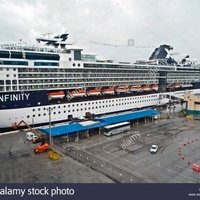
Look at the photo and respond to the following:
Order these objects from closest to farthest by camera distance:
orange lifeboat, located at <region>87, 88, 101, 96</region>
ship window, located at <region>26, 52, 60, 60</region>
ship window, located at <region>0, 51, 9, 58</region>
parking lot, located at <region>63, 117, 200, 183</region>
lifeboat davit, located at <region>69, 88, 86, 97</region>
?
parking lot, located at <region>63, 117, 200, 183</region>, ship window, located at <region>0, 51, 9, 58</region>, ship window, located at <region>26, 52, 60, 60</region>, lifeboat davit, located at <region>69, 88, 86, 97</region>, orange lifeboat, located at <region>87, 88, 101, 96</region>


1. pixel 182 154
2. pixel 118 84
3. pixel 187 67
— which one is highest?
pixel 187 67

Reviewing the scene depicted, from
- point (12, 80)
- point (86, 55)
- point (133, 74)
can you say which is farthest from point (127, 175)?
point (133, 74)

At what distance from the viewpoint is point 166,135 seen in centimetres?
2892

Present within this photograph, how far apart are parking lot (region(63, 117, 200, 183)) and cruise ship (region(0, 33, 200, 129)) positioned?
738 cm

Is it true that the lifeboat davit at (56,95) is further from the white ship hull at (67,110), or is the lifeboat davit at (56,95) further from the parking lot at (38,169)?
the parking lot at (38,169)

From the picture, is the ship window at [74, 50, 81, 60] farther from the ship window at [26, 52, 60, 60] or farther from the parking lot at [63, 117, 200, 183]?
the parking lot at [63, 117, 200, 183]

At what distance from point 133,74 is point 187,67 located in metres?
23.4

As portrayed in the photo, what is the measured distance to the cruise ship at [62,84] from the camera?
27797 millimetres

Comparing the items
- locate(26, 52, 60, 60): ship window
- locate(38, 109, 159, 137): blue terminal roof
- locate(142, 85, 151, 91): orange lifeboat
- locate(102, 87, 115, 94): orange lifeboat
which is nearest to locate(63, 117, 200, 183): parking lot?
locate(38, 109, 159, 137): blue terminal roof

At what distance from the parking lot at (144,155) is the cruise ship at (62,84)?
7.38m

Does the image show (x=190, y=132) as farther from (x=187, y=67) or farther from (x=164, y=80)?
(x=187, y=67)

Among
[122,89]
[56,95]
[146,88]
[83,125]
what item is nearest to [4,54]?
[56,95]

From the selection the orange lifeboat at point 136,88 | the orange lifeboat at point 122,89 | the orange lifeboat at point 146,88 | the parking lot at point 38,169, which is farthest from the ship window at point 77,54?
the orange lifeboat at point 146,88

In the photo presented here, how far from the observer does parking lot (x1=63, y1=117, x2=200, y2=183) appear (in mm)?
17078
